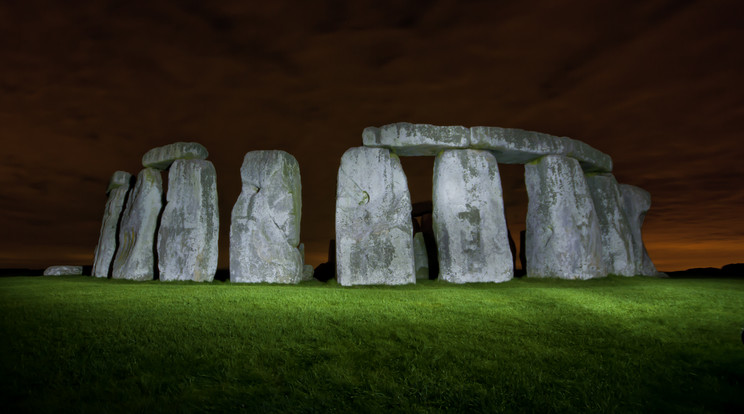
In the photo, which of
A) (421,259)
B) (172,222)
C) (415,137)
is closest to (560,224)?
(421,259)

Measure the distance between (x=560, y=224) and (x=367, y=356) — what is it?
8.02m

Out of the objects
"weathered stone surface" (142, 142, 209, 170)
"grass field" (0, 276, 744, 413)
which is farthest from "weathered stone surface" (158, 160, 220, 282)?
"grass field" (0, 276, 744, 413)

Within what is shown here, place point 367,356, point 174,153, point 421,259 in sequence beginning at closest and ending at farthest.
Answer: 1. point 367,356
2. point 174,153
3. point 421,259

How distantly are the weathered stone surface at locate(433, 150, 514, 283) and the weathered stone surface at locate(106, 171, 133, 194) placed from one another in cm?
943

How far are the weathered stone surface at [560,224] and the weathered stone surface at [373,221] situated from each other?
3287mm

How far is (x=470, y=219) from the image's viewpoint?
965cm

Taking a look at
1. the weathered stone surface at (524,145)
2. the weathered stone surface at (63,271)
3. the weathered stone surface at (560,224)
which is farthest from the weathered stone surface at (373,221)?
the weathered stone surface at (63,271)

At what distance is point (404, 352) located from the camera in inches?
144

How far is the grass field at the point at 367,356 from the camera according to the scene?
2684 millimetres

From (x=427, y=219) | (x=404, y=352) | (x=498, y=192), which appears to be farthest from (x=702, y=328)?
(x=427, y=219)

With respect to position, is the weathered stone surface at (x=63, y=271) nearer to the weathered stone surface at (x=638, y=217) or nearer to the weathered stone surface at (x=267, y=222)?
the weathered stone surface at (x=267, y=222)

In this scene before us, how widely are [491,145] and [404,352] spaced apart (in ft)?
23.6

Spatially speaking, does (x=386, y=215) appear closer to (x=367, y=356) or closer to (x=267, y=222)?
(x=267, y=222)

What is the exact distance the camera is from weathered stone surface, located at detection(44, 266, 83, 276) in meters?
13.3
